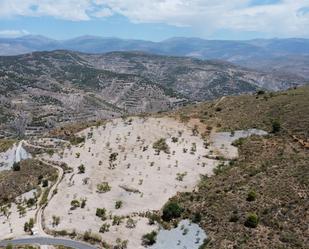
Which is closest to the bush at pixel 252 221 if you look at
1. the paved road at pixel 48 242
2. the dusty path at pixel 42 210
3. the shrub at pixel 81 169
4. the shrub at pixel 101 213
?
the paved road at pixel 48 242

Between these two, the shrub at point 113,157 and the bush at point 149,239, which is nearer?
the bush at point 149,239

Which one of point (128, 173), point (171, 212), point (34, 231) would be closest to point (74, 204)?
point (34, 231)

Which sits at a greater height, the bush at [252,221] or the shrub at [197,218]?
the bush at [252,221]

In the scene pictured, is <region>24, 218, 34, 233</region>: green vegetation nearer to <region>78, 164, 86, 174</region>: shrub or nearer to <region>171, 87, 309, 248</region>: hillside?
<region>78, 164, 86, 174</region>: shrub

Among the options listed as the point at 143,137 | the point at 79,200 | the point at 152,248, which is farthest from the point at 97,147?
the point at 152,248

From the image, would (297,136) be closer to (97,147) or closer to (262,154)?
(262,154)

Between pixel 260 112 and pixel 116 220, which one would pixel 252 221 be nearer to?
pixel 116 220

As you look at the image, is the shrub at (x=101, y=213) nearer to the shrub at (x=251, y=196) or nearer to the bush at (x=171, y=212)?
the bush at (x=171, y=212)

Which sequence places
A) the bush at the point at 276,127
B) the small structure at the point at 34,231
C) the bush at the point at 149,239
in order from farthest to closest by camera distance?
the bush at the point at 276,127, the small structure at the point at 34,231, the bush at the point at 149,239
